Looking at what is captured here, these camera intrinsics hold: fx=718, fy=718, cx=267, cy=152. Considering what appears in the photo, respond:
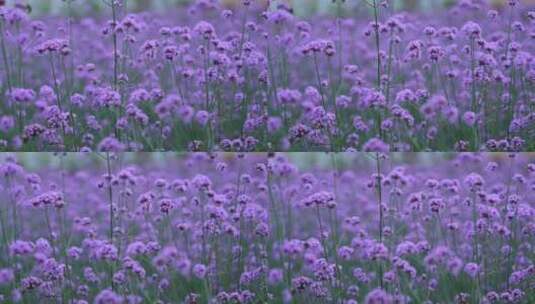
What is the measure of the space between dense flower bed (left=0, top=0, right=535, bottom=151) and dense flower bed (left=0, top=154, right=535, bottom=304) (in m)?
0.12

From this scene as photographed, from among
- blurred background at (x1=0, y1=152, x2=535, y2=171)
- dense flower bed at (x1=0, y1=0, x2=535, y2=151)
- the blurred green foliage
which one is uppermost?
the blurred green foliage

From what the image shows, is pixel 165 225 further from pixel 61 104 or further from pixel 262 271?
pixel 61 104

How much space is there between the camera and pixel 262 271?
3301 millimetres

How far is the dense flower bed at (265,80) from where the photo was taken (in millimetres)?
3346

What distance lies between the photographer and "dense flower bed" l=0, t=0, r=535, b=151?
132 inches

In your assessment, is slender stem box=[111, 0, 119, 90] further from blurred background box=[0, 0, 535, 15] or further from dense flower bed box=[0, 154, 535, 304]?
dense flower bed box=[0, 154, 535, 304]

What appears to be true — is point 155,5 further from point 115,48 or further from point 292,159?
point 292,159

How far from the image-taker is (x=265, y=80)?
3367mm

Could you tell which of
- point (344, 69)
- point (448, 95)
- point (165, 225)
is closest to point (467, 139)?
point (448, 95)

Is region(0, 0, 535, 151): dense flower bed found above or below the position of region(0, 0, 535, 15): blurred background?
below

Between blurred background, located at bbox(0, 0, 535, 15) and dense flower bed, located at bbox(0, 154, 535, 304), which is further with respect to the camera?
blurred background, located at bbox(0, 0, 535, 15)

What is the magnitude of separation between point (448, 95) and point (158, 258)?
1.55m

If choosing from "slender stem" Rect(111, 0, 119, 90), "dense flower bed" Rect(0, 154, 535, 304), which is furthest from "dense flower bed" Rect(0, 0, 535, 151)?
"dense flower bed" Rect(0, 154, 535, 304)

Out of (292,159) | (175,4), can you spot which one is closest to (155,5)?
(175,4)
